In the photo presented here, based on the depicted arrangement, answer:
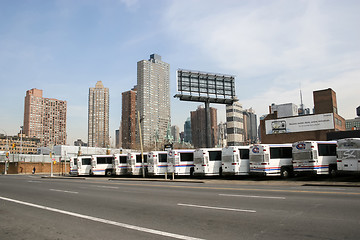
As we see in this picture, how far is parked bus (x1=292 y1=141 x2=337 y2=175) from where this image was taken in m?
23.9

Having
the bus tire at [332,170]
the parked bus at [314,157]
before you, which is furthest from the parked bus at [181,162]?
the bus tire at [332,170]

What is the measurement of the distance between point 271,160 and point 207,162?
6.69 m

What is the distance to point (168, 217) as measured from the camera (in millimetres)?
8367

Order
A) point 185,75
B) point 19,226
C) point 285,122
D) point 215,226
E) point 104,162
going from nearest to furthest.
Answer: point 215,226
point 19,226
point 104,162
point 185,75
point 285,122

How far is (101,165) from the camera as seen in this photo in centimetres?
4200

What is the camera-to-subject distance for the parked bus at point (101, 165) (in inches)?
1649

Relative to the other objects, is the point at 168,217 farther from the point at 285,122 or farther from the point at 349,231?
the point at 285,122

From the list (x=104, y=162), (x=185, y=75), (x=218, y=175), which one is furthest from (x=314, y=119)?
(x=104, y=162)

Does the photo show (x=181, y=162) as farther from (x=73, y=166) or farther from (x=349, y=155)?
(x=73, y=166)

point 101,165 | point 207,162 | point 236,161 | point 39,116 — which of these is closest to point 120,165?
point 101,165

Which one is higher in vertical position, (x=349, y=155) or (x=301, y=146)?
(x=301, y=146)

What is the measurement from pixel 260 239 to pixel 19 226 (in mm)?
6159

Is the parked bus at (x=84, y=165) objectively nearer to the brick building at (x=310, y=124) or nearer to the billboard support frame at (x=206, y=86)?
the billboard support frame at (x=206, y=86)

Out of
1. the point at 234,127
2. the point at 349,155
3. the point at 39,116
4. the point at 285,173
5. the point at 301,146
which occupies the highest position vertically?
the point at 39,116
